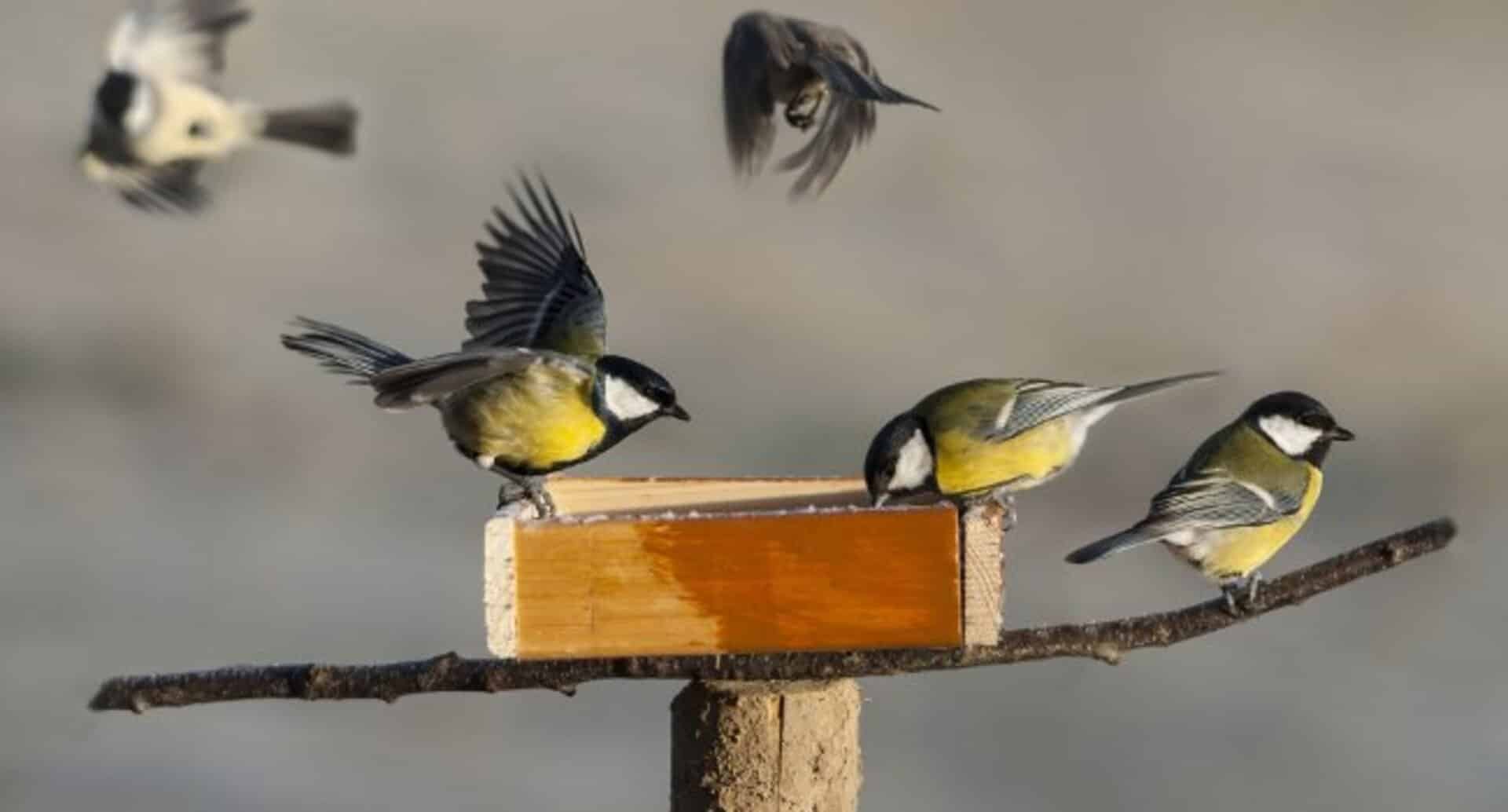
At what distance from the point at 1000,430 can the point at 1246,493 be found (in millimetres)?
666

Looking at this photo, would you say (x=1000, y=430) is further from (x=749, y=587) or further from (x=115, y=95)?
(x=115, y=95)

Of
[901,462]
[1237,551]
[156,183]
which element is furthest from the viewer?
[156,183]

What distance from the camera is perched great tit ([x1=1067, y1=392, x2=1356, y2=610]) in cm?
622

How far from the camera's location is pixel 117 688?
4.82m

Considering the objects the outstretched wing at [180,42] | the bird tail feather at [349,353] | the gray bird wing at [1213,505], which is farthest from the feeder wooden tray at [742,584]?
the outstretched wing at [180,42]

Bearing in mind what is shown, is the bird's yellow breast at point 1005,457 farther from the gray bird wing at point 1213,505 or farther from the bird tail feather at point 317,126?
the bird tail feather at point 317,126

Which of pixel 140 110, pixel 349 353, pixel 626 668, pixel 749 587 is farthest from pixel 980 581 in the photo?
pixel 140 110

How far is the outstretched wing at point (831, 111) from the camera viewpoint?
651cm

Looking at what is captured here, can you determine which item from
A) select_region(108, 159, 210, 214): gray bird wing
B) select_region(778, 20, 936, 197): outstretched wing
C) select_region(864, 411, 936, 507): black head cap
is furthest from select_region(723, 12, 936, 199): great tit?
select_region(108, 159, 210, 214): gray bird wing

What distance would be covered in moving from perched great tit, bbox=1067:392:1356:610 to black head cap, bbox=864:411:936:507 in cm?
50

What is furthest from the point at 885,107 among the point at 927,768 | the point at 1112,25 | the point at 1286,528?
the point at 1286,528

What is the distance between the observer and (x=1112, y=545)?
5.95 metres

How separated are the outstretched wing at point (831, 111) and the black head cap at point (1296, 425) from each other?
0.87 meters

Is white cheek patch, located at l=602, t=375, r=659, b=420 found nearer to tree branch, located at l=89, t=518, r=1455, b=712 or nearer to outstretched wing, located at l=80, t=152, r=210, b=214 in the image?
tree branch, located at l=89, t=518, r=1455, b=712
